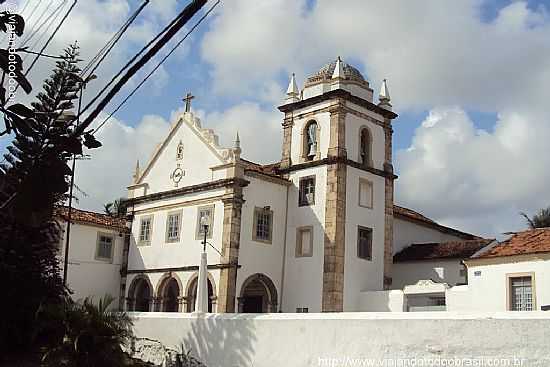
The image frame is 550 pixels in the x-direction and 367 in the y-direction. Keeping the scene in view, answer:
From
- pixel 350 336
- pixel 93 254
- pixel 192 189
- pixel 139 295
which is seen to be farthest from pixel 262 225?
pixel 350 336

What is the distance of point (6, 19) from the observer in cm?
400

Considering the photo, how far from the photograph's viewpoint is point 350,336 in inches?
498

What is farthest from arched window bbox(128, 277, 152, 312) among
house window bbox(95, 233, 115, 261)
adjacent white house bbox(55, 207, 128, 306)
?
house window bbox(95, 233, 115, 261)

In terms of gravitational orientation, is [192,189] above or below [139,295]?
above

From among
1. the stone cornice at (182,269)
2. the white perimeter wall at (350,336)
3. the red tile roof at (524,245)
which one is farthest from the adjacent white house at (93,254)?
the red tile roof at (524,245)

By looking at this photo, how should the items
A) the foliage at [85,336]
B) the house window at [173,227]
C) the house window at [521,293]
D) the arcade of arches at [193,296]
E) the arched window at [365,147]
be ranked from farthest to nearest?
1. the arched window at [365,147]
2. the house window at [173,227]
3. the arcade of arches at [193,296]
4. the house window at [521,293]
5. the foliage at [85,336]

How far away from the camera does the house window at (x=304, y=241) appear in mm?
25781

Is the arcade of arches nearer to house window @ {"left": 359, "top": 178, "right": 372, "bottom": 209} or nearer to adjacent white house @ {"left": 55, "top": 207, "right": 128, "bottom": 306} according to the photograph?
adjacent white house @ {"left": 55, "top": 207, "right": 128, "bottom": 306}

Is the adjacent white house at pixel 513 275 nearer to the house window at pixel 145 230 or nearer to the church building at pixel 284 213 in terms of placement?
the church building at pixel 284 213

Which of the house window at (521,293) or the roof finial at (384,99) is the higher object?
the roof finial at (384,99)

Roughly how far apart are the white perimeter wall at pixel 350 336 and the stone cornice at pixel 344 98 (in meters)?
12.9

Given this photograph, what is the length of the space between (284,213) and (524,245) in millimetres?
9385

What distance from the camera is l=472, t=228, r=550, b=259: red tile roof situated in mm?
20188

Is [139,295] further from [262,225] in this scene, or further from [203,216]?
[262,225]
